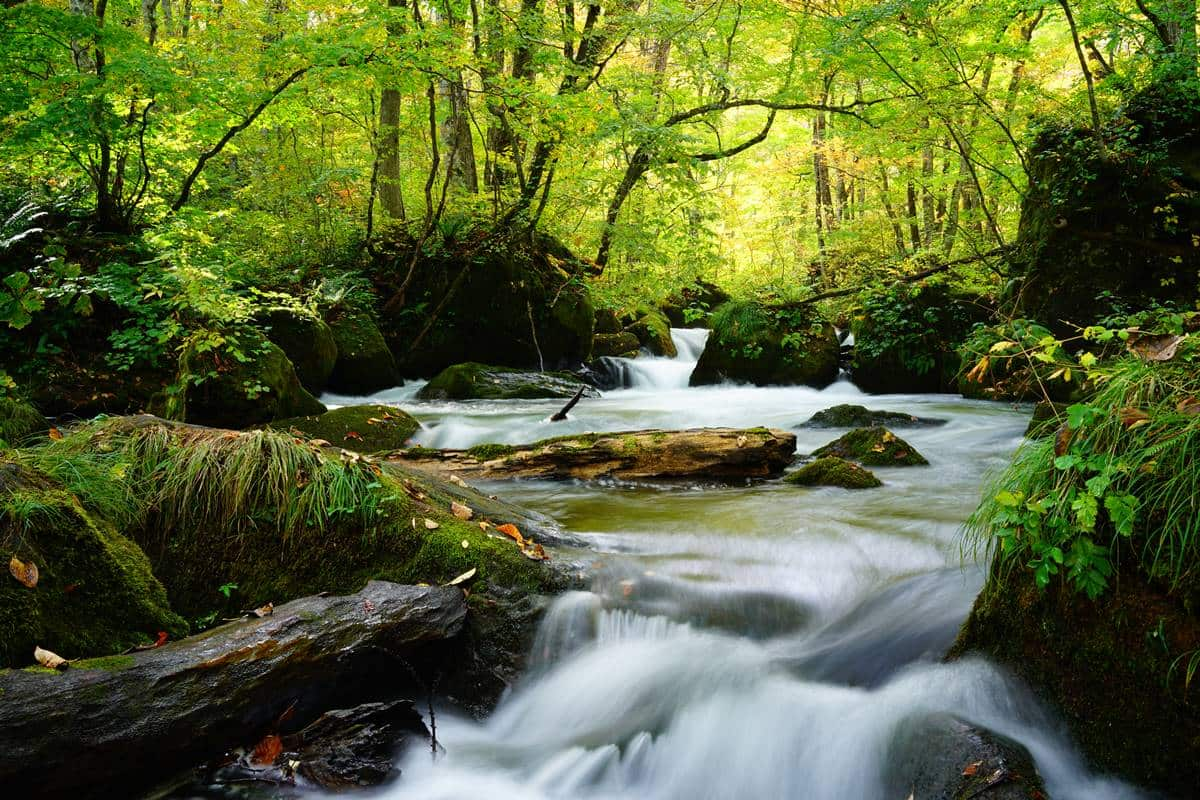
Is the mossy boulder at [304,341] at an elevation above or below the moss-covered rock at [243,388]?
above

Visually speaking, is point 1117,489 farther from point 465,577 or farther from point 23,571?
point 23,571

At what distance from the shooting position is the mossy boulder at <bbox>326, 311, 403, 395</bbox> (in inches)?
433

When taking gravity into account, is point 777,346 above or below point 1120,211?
below

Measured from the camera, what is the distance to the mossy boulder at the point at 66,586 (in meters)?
2.55

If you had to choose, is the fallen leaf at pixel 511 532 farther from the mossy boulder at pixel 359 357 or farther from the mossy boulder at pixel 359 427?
the mossy boulder at pixel 359 357

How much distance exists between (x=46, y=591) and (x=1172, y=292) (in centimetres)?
989

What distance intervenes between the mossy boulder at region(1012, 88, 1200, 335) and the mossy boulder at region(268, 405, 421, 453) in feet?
24.7

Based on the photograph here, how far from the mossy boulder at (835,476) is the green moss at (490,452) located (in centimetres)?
272

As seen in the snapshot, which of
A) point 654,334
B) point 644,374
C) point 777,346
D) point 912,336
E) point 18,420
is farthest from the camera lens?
point 654,334

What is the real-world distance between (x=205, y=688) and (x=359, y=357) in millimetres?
9136

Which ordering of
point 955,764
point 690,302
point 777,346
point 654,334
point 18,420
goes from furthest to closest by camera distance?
point 690,302, point 654,334, point 777,346, point 18,420, point 955,764

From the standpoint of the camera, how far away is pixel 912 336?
11.4m

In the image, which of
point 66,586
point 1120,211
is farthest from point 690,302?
point 66,586

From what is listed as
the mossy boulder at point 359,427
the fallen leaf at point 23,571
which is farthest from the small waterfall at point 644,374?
the fallen leaf at point 23,571
